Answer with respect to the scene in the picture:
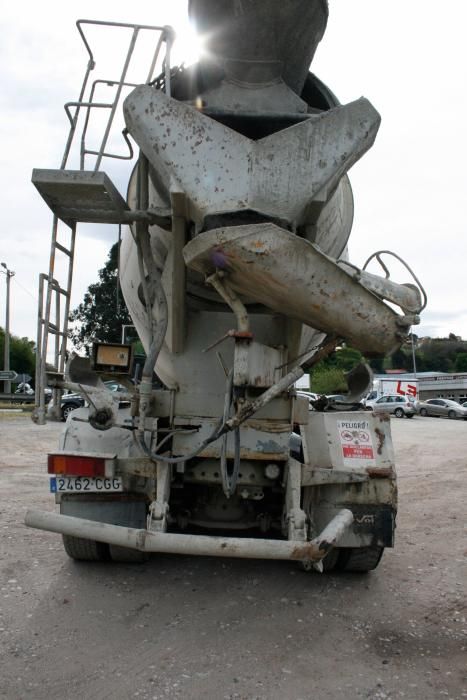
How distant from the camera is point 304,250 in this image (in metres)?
2.99

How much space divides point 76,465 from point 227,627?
1396mm

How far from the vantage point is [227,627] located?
353 cm

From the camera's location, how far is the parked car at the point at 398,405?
30.5m

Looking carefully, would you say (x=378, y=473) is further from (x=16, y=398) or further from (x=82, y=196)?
(x=16, y=398)

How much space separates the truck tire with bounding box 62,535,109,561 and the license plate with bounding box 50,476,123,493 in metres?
0.57

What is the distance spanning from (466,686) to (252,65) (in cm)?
354

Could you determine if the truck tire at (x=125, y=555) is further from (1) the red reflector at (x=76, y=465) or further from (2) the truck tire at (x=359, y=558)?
(2) the truck tire at (x=359, y=558)

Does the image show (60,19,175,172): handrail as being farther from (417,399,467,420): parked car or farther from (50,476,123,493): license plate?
(417,399,467,420): parked car

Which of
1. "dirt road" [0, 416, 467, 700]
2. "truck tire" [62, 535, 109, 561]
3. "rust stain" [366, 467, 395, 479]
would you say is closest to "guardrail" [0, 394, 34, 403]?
"dirt road" [0, 416, 467, 700]

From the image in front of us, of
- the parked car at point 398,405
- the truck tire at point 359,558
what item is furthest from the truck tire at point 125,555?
the parked car at point 398,405

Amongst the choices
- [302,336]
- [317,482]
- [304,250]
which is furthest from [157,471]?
[304,250]

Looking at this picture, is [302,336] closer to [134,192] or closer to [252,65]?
[134,192]

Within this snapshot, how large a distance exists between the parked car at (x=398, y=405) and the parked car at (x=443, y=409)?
2759 millimetres

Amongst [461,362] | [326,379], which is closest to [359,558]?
[326,379]
